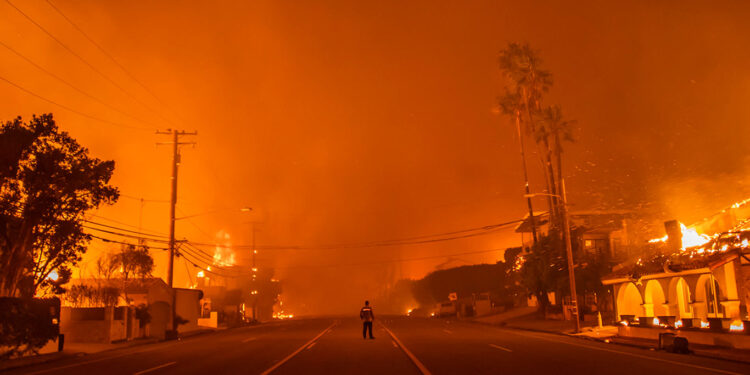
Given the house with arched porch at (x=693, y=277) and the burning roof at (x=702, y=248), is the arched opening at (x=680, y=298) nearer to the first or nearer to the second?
the house with arched porch at (x=693, y=277)

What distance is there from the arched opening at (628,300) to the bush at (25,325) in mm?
29815

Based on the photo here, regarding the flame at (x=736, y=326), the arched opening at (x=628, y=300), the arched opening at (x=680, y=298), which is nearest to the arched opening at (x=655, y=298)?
the arched opening at (x=628, y=300)

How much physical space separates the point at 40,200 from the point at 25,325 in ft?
16.0

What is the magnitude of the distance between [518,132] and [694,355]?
33415mm

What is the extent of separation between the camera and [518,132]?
5162 cm

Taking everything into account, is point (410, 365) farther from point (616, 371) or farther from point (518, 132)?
point (518, 132)

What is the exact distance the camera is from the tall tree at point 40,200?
24.2 metres

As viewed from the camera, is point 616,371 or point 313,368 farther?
point 313,368

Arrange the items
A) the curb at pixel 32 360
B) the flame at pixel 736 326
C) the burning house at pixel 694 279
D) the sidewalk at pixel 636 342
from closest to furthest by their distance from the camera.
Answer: the sidewalk at pixel 636 342
the curb at pixel 32 360
the flame at pixel 736 326
the burning house at pixel 694 279

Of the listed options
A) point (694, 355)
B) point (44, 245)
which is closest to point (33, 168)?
point (44, 245)

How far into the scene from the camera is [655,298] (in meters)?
34.9

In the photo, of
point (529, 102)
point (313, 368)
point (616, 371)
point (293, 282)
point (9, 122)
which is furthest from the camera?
point (293, 282)

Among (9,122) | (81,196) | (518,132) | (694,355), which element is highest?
(518,132)

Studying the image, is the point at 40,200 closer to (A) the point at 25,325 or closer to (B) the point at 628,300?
(A) the point at 25,325
